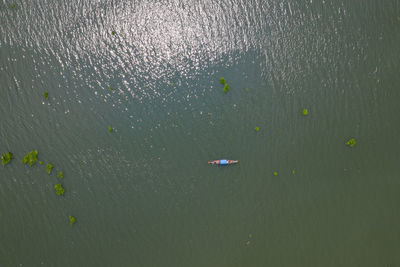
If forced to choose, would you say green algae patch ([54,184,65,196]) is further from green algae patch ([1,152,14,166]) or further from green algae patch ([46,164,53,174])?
green algae patch ([1,152,14,166])

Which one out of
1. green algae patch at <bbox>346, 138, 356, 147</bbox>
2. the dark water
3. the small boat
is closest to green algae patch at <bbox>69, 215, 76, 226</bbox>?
the dark water

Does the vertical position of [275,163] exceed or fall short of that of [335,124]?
it falls short

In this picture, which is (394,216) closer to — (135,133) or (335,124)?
(335,124)

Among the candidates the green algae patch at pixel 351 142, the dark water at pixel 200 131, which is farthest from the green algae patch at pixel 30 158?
the green algae patch at pixel 351 142

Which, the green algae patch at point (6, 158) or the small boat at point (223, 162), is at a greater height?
the green algae patch at point (6, 158)

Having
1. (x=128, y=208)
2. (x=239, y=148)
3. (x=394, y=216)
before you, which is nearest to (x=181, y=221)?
(x=128, y=208)

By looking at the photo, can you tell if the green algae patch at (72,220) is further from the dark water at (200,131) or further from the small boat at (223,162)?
the small boat at (223,162)
